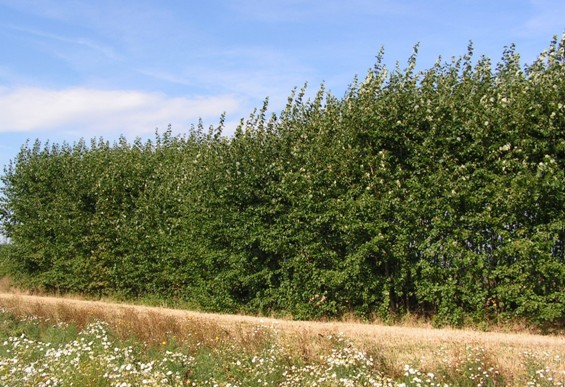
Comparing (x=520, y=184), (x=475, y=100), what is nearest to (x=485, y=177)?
(x=520, y=184)

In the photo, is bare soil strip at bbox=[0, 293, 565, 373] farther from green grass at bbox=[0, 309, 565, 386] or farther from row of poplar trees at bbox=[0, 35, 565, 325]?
row of poplar trees at bbox=[0, 35, 565, 325]

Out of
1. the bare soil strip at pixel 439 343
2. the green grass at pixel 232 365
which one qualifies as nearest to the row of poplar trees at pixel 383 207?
the bare soil strip at pixel 439 343

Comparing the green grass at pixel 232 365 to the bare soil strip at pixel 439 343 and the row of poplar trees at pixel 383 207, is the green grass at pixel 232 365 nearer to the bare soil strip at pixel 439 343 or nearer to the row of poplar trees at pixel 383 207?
the bare soil strip at pixel 439 343

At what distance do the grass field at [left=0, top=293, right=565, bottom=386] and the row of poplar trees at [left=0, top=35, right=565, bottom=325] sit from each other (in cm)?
106

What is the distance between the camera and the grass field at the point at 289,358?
6516 millimetres

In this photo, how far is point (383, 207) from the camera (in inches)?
414

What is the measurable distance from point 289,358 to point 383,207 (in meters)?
3.96

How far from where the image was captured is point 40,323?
12.0 m

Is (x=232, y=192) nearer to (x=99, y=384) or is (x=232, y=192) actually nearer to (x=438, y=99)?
(x=438, y=99)

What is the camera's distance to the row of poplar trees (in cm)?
938

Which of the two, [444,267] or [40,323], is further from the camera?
[40,323]

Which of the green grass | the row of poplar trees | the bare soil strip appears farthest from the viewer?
the row of poplar trees

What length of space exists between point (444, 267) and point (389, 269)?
1191 mm

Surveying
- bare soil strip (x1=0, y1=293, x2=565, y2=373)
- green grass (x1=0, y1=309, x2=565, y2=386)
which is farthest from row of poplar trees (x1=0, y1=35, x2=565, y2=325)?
green grass (x1=0, y1=309, x2=565, y2=386)
